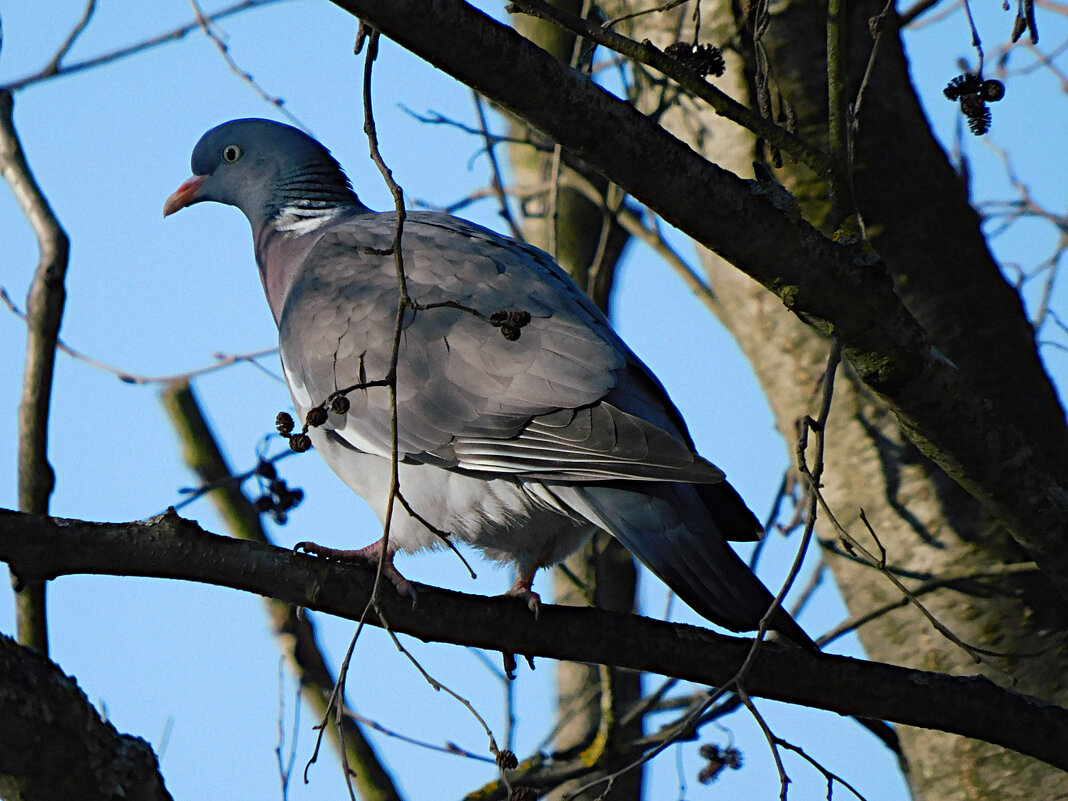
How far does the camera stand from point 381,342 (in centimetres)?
321

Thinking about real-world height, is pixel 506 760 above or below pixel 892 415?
below

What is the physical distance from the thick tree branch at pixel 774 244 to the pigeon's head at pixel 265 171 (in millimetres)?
2160

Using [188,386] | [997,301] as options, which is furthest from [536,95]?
[188,386]

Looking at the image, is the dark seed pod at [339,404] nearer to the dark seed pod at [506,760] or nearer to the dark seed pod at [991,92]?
the dark seed pod at [506,760]

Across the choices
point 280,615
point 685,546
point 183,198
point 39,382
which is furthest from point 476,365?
point 183,198

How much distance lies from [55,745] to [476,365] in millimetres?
1424

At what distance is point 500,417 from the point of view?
2973mm

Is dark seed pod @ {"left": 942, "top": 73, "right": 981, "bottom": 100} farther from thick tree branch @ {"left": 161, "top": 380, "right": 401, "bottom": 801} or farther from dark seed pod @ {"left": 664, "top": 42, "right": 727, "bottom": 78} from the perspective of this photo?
thick tree branch @ {"left": 161, "top": 380, "right": 401, "bottom": 801}

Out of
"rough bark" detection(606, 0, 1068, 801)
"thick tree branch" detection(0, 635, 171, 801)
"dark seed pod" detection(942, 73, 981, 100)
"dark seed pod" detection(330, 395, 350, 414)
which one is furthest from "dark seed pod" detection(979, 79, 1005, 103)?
"thick tree branch" detection(0, 635, 171, 801)

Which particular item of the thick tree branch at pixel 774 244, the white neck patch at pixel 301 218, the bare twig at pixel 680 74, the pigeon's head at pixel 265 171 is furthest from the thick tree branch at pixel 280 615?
the bare twig at pixel 680 74

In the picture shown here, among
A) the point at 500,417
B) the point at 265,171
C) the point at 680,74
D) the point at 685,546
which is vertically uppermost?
the point at 265,171

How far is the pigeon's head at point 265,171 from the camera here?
4.16 meters

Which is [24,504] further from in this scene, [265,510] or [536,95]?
[536,95]

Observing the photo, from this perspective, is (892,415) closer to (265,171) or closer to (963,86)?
(963,86)
